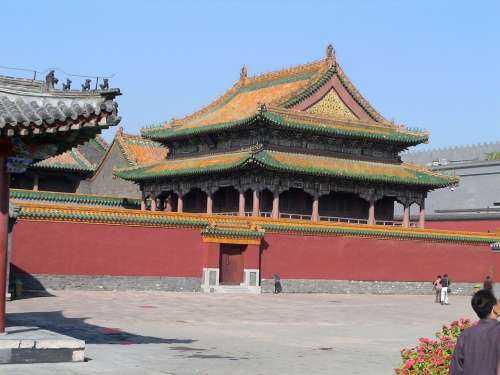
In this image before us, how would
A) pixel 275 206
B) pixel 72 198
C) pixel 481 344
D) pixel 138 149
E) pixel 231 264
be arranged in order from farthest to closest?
pixel 138 149, pixel 72 198, pixel 275 206, pixel 231 264, pixel 481 344

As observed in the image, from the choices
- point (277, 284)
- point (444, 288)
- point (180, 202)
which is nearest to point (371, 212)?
point (277, 284)

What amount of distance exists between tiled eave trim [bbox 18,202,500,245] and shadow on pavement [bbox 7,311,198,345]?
9439 millimetres

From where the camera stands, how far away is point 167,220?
3516cm

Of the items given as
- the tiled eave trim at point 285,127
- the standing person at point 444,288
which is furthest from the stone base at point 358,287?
the tiled eave trim at point 285,127

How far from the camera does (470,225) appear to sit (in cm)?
5384

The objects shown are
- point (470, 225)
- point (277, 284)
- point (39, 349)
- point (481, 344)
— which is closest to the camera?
point (481, 344)

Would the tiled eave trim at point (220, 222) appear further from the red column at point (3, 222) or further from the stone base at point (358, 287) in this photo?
the red column at point (3, 222)

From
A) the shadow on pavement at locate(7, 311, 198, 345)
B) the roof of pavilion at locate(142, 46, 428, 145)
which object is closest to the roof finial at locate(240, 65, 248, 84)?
the roof of pavilion at locate(142, 46, 428, 145)

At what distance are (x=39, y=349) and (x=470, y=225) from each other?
A: 1714 inches

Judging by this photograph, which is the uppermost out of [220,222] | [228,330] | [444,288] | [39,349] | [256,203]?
[256,203]

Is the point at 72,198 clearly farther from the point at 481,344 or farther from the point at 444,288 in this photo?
the point at 481,344

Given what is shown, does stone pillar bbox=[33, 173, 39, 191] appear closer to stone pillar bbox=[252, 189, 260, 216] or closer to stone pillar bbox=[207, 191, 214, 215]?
stone pillar bbox=[207, 191, 214, 215]

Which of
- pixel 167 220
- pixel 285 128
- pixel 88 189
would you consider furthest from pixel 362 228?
pixel 88 189

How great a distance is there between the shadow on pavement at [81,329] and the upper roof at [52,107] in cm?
476
